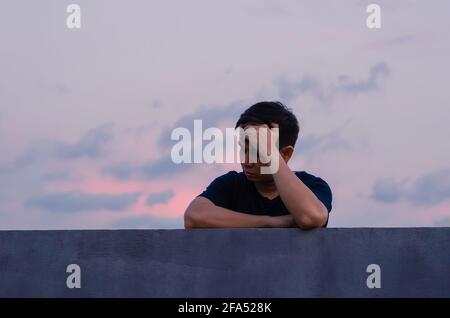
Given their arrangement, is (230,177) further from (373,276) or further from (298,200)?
(373,276)

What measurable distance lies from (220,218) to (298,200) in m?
0.52

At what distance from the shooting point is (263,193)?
478 centimetres

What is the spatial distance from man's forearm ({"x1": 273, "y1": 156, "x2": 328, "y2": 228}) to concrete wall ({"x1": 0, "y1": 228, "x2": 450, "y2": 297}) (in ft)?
0.45

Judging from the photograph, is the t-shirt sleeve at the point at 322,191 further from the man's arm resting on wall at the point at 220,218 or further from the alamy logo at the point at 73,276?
the alamy logo at the point at 73,276

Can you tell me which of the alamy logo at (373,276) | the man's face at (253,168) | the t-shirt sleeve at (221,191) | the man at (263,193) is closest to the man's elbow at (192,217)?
the man at (263,193)

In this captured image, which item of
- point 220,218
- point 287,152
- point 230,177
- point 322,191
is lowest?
point 220,218

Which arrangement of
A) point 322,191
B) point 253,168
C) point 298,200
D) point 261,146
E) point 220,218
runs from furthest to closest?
point 322,191 < point 253,168 < point 220,218 < point 261,146 < point 298,200

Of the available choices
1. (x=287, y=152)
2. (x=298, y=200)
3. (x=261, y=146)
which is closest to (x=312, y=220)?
(x=298, y=200)

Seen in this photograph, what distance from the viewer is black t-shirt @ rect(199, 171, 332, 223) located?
470cm

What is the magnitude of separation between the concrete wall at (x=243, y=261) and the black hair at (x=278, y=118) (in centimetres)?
106

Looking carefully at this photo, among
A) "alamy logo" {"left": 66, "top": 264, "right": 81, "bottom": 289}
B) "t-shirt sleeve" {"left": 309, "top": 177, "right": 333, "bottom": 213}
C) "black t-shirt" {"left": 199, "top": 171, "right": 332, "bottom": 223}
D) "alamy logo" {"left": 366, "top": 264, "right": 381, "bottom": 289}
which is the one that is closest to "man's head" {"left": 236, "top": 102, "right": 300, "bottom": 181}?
"black t-shirt" {"left": 199, "top": 171, "right": 332, "bottom": 223}

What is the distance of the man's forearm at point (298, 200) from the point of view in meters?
3.96
